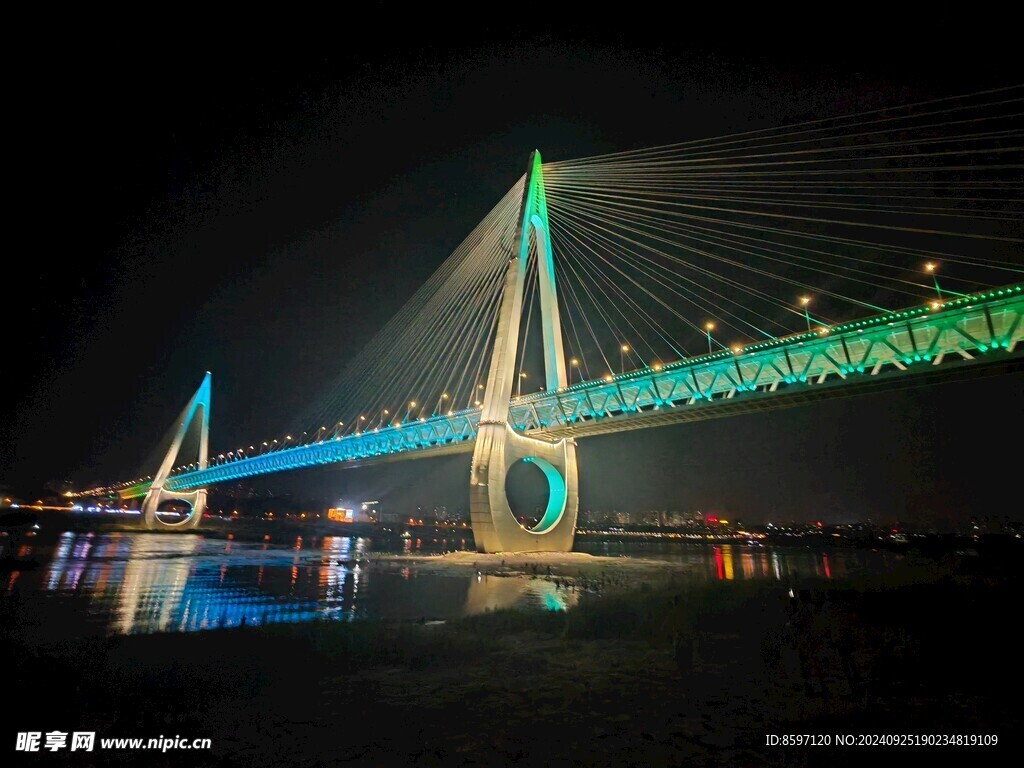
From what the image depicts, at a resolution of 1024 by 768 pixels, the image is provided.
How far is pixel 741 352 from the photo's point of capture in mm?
26594

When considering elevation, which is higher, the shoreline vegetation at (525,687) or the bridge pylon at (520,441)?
the bridge pylon at (520,441)

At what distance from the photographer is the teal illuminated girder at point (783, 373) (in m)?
20.5

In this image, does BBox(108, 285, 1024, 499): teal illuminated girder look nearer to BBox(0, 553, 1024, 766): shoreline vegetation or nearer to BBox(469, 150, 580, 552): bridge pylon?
BBox(469, 150, 580, 552): bridge pylon

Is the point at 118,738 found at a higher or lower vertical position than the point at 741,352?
lower

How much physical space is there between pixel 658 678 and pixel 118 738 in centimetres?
588

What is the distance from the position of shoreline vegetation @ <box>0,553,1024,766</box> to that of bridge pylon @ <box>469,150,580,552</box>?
16959mm

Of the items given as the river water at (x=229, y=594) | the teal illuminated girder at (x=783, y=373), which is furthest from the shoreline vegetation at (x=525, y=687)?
the teal illuminated girder at (x=783, y=373)

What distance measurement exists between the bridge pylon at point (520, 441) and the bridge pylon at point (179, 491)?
2330 inches

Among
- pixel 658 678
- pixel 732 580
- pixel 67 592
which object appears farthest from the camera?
pixel 732 580

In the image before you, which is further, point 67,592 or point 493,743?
point 67,592

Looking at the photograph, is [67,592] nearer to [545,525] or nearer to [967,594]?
[545,525]

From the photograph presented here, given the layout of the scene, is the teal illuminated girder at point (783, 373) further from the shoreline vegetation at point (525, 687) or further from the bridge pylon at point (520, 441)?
the shoreline vegetation at point (525, 687)

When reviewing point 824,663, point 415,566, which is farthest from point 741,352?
point 824,663

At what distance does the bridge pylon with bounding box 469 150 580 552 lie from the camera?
93.2 feet
